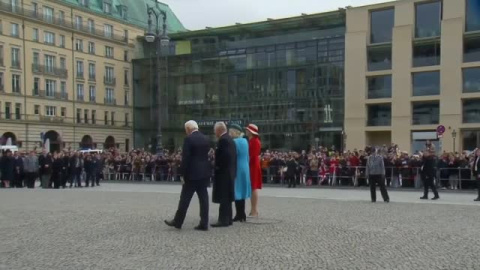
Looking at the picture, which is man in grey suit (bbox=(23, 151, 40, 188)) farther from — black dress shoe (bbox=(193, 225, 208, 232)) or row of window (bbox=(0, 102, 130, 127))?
row of window (bbox=(0, 102, 130, 127))

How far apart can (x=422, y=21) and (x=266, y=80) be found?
1801 cm

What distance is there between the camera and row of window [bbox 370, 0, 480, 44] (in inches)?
2041

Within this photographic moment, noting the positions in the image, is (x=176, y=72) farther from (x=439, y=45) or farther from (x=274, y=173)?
(x=274, y=173)

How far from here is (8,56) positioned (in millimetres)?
67938

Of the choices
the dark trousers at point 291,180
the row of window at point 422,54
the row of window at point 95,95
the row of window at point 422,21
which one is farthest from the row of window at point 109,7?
the dark trousers at point 291,180

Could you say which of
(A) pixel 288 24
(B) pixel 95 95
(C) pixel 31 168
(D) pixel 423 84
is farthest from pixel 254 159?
(B) pixel 95 95

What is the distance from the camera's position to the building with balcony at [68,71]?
68.5m

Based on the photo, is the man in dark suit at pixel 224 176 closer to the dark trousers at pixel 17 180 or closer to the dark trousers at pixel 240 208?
the dark trousers at pixel 240 208

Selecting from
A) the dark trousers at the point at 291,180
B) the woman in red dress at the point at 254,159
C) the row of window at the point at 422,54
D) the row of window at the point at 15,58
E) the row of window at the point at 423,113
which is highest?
the row of window at the point at 15,58

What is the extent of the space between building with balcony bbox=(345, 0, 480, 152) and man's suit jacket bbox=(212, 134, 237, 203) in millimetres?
42392

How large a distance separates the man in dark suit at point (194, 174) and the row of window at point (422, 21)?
155 ft

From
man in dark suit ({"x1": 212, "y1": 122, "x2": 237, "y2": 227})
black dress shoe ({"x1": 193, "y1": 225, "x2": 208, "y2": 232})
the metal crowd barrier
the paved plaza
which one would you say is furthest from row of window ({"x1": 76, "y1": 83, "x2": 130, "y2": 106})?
black dress shoe ({"x1": 193, "y1": 225, "x2": 208, "y2": 232})

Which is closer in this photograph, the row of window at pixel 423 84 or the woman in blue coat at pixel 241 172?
the woman in blue coat at pixel 241 172

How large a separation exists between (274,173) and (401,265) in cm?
2086
